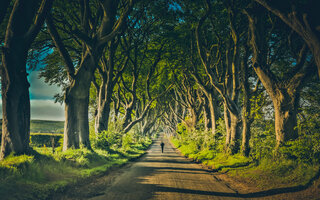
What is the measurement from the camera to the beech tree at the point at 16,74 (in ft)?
24.3

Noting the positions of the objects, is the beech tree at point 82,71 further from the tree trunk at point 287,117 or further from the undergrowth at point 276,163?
the tree trunk at point 287,117

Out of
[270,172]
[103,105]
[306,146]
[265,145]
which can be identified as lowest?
[270,172]

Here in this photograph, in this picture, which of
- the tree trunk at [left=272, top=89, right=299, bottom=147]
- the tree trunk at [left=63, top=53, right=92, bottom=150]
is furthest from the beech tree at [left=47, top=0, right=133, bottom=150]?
the tree trunk at [left=272, top=89, right=299, bottom=147]

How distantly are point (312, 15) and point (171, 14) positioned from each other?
34.7ft

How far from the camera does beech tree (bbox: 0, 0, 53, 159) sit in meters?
7.41

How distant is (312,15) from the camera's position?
607cm

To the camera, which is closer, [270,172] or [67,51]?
[270,172]

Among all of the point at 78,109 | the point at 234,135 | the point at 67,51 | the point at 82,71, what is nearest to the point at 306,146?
the point at 234,135

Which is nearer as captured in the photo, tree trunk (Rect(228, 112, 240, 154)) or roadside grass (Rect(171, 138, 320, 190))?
roadside grass (Rect(171, 138, 320, 190))

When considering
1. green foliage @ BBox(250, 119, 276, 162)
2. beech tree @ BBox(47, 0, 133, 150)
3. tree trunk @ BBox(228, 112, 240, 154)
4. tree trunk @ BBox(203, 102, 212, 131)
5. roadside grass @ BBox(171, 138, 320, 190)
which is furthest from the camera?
tree trunk @ BBox(203, 102, 212, 131)

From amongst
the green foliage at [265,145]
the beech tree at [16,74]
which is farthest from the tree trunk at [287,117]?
the beech tree at [16,74]

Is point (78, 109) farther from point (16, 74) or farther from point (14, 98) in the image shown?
point (16, 74)

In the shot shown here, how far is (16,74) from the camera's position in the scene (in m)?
7.59

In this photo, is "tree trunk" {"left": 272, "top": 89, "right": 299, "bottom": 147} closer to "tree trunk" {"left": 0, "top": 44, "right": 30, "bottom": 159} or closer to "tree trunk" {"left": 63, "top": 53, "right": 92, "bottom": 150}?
"tree trunk" {"left": 63, "top": 53, "right": 92, "bottom": 150}
